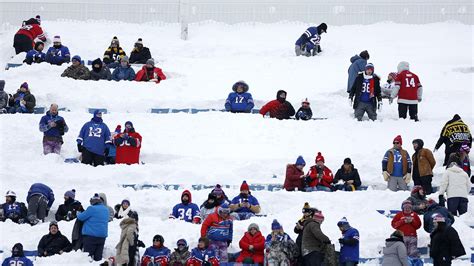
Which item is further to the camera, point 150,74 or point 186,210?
point 150,74

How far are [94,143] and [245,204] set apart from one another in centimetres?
440

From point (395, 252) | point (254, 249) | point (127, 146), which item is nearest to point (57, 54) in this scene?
point (127, 146)

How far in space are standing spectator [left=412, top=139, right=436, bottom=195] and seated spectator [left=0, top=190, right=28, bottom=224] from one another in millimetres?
7326

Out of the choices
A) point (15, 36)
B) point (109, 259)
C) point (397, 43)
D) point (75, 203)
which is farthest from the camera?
point (397, 43)

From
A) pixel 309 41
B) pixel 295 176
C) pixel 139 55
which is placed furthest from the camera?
pixel 309 41

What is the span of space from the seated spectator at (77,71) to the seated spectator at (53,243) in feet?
35.7

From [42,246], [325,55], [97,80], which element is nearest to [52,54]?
[97,80]

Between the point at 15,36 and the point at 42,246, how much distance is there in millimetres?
15340

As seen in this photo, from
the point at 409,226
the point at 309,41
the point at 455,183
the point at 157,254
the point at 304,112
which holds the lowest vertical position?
the point at 157,254

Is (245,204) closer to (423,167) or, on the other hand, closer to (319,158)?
(319,158)

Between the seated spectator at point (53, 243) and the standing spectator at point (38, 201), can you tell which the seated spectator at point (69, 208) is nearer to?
the standing spectator at point (38, 201)

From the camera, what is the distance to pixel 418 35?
45219 millimetres

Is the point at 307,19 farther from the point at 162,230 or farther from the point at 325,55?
the point at 162,230

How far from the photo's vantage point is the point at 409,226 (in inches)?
995
